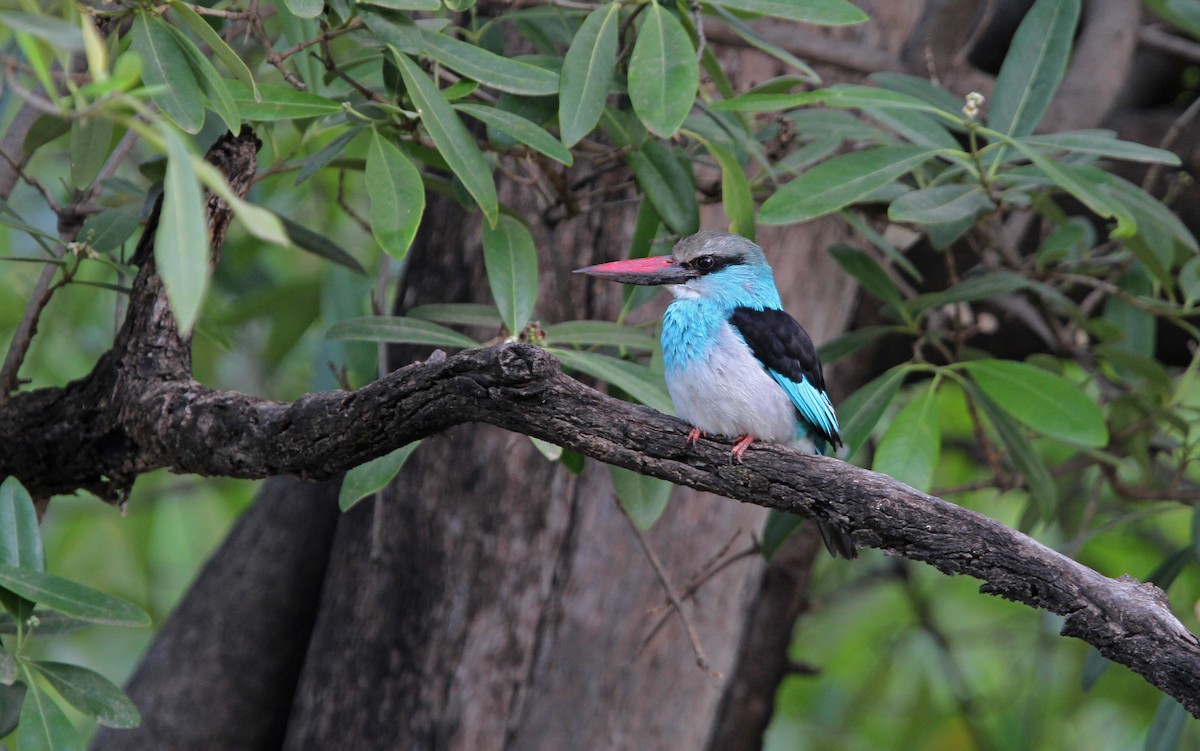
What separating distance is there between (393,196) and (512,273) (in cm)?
43

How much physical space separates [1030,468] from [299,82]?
6.67ft

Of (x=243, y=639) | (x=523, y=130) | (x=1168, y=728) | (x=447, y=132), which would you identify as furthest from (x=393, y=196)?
(x=1168, y=728)

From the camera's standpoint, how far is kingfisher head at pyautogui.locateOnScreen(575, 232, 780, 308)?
2781 mm

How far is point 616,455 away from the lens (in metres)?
1.99

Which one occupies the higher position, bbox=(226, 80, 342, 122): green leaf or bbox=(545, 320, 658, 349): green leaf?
bbox=(226, 80, 342, 122): green leaf

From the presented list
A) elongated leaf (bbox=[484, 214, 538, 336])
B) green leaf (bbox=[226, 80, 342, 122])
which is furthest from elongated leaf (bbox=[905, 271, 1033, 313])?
green leaf (bbox=[226, 80, 342, 122])

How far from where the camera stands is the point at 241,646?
3.57m

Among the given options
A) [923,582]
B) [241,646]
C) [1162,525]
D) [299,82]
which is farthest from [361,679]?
[1162,525]

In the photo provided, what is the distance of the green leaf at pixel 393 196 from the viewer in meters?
2.16

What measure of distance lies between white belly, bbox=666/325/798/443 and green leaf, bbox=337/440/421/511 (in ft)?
1.93

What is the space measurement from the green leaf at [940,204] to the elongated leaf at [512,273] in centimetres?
80

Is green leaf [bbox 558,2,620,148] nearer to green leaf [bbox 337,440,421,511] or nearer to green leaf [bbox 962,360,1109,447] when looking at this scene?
green leaf [bbox 337,440,421,511]

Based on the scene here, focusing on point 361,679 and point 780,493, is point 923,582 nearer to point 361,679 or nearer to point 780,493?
point 361,679

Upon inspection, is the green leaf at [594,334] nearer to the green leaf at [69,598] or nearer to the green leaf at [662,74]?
the green leaf at [662,74]
